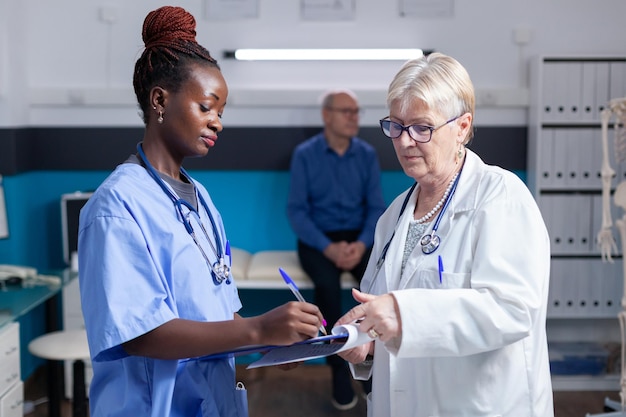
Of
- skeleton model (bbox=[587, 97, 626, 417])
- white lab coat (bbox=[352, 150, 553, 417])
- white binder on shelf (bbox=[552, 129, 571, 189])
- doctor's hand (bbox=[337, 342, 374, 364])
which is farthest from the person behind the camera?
white binder on shelf (bbox=[552, 129, 571, 189])

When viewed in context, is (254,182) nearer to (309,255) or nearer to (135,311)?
(309,255)

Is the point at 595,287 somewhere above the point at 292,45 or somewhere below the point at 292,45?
below

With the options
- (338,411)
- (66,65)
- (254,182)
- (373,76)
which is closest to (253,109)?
(254,182)

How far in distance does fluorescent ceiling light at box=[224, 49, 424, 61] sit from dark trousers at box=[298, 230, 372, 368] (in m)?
1.09

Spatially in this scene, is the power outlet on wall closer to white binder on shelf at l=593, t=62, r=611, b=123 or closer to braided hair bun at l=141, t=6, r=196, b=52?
white binder on shelf at l=593, t=62, r=611, b=123

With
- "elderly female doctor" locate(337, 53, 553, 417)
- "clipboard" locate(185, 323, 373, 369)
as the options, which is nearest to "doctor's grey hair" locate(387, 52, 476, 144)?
"elderly female doctor" locate(337, 53, 553, 417)

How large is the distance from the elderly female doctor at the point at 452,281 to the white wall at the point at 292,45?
279 cm

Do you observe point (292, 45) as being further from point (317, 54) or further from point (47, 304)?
point (47, 304)

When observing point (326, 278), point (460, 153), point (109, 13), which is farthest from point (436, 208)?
point (109, 13)

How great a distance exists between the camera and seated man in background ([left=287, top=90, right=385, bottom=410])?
14.2ft

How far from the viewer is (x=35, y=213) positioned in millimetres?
4551

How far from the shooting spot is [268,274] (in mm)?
4199

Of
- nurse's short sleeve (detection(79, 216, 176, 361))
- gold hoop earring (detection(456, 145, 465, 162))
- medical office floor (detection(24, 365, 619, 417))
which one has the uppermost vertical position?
gold hoop earring (detection(456, 145, 465, 162))

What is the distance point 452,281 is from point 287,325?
38 cm
